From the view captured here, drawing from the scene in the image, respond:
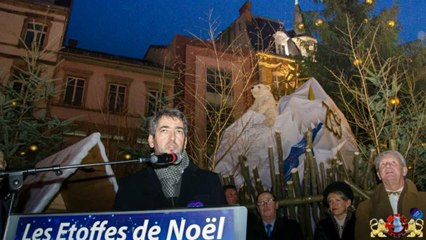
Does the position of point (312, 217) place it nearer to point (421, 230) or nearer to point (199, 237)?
point (421, 230)

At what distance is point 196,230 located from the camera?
1340mm

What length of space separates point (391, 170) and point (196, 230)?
2.46 metres

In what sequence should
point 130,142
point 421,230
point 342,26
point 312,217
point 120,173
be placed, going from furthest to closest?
point 342,26
point 120,173
point 130,142
point 312,217
point 421,230

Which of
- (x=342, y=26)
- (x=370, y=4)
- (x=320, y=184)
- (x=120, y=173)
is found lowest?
(x=320, y=184)

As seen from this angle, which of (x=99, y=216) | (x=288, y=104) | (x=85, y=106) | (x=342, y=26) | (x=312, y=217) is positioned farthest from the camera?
(x=85, y=106)

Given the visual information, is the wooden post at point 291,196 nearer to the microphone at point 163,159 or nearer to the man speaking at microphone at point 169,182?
the man speaking at microphone at point 169,182

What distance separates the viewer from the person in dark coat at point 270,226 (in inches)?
153

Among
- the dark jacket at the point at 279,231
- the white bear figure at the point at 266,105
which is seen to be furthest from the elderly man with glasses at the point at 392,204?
the white bear figure at the point at 266,105

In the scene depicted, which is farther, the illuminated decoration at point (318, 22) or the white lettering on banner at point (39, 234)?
the illuminated decoration at point (318, 22)

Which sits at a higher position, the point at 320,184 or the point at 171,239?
the point at 320,184

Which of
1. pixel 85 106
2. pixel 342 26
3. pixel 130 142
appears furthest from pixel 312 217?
pixel 85 106

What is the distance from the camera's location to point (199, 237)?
132 centimetres

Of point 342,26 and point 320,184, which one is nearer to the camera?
point 320,184

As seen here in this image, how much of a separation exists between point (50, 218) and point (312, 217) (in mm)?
4349
